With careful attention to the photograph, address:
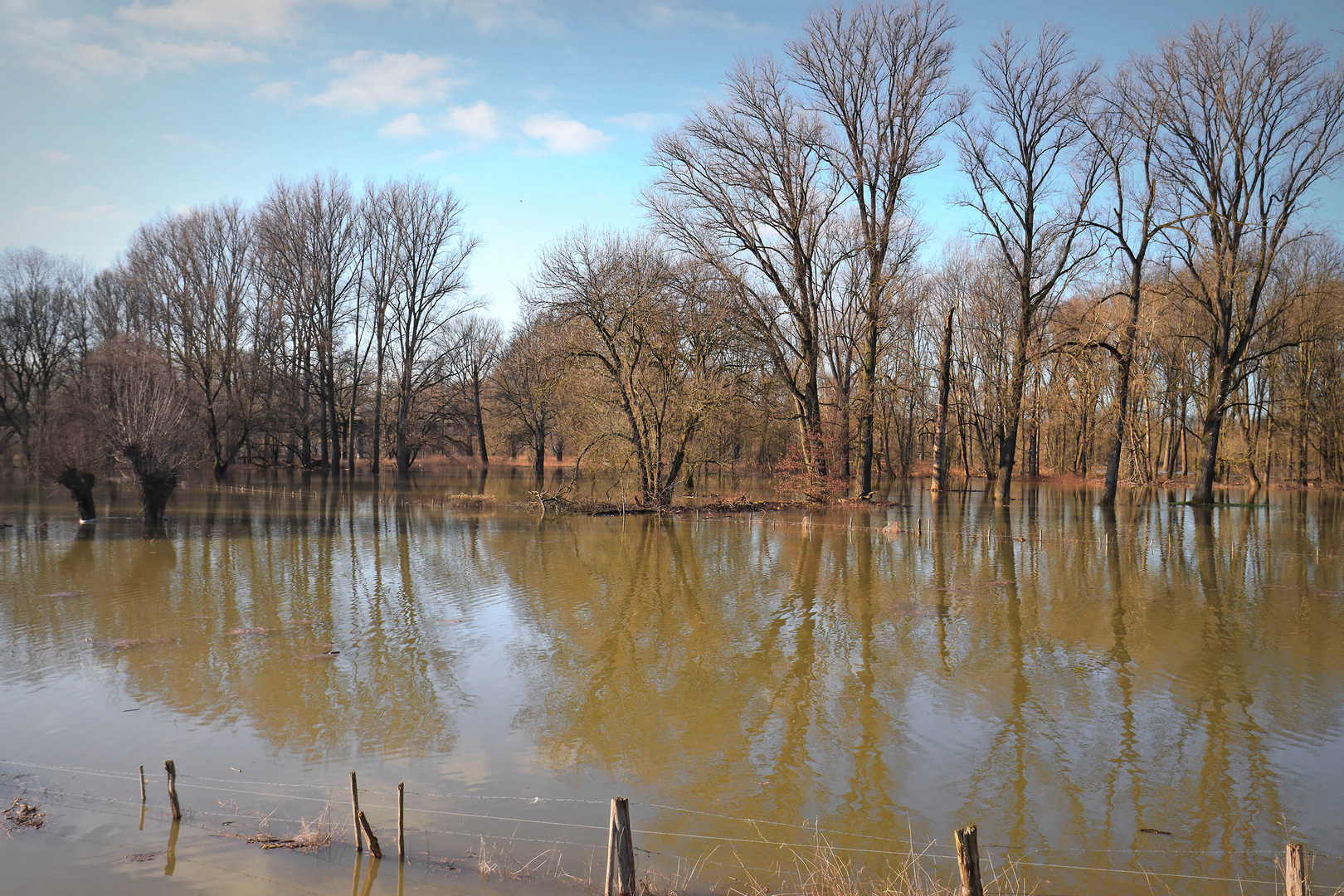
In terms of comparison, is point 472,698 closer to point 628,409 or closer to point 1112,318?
point 628,409

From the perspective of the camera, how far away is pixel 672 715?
8.16 m

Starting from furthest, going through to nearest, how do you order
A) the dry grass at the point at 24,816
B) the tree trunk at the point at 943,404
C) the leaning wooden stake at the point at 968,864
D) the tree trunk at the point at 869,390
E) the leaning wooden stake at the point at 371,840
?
the tree trunk at the point at 943,404 → the tree trunk at the point at 869,390 → the dry grass at the point at 24,816 → the leaning wooden stake at the point at 371,840 → the leaning wooden stake at the point at 968,864

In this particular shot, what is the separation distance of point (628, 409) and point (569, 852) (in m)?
22.1

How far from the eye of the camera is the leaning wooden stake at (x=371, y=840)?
518 cm

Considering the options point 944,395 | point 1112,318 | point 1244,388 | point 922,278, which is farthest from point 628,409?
point 1244,388

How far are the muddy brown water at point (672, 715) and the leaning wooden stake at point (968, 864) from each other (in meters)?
1.60

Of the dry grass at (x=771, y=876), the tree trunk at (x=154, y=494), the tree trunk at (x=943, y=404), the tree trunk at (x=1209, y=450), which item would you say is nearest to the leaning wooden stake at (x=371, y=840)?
the dry grass at (x=771, y=876)

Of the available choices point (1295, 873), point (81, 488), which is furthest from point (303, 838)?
point (81, 488)

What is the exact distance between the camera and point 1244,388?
4100 cm

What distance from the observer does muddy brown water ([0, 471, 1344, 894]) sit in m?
5.57

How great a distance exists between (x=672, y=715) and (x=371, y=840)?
11.5 ft

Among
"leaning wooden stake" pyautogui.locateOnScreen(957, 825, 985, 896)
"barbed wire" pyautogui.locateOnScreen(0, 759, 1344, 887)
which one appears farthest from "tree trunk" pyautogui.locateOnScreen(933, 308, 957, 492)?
"leaning wooden stake" pyautogui.locateOnScreen(957, 825, 985, 896)

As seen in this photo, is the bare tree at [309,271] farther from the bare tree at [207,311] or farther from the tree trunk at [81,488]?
the tree trunk at [81,488]

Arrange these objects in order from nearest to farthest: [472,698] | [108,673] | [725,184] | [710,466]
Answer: [472,698] < [108,673] < [725,184] < [710,466]
